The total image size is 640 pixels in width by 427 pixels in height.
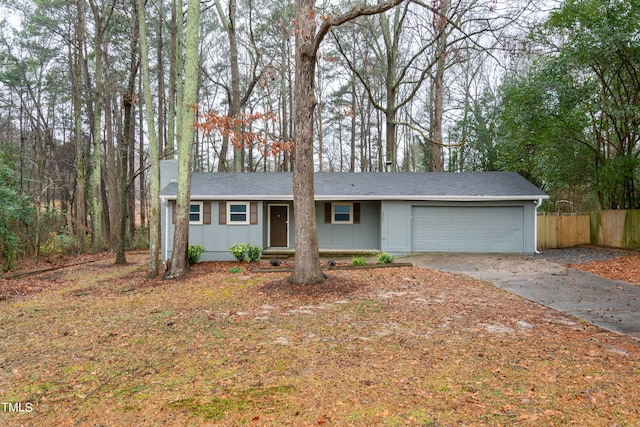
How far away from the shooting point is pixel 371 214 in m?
14.0

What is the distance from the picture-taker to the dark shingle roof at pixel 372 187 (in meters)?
12.8

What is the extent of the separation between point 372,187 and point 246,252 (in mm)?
5340

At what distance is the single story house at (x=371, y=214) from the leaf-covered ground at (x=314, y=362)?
18.9ft

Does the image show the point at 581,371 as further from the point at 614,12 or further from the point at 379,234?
the point at 614,12

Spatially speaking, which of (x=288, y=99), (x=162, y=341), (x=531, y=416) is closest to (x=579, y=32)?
(x=531, y=416)

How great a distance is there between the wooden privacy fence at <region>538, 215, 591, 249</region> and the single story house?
2091 millimetres

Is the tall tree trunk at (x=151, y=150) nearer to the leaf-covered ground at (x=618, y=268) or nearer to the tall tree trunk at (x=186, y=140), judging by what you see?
the tall tree trunk at (x=186, y=140)

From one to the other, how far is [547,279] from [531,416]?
6.91 metres

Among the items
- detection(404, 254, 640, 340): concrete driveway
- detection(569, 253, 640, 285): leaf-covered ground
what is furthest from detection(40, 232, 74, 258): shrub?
detection(569, 253, 640, 285): leaf-covered ground

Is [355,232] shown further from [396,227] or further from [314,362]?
[314,362]

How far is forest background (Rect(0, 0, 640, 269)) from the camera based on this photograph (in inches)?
426

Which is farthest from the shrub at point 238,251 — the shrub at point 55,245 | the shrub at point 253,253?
the shrub at point 55,245

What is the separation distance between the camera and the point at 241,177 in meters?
14.8

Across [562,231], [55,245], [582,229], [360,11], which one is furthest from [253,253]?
[582,229]
